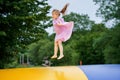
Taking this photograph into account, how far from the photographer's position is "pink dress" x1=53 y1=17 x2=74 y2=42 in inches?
253

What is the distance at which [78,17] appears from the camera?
47.0m

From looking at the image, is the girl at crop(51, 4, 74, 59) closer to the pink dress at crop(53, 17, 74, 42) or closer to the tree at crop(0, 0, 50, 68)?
the pink dress at crop(53, 17, 74, 42)

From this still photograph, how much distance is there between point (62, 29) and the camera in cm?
648

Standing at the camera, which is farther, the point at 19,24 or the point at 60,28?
the point at 19,24

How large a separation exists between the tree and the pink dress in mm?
3046

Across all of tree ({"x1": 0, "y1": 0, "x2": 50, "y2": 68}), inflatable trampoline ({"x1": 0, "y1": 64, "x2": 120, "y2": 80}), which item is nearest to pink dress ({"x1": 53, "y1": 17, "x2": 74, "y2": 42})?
inflatable trampoline ({"x1": 0, "y1": 64, "x2": 120, "y2": 80})

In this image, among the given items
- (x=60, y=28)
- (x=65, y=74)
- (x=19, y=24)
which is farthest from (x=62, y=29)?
(x=19, y=24)

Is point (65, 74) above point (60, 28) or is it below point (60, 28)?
below

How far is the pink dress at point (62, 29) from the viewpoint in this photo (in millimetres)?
6414

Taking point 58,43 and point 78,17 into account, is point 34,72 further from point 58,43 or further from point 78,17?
point 78,17

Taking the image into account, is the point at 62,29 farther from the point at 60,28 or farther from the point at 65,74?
the point at 65,74

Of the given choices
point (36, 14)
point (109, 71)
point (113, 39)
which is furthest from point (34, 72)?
point (113, 39)

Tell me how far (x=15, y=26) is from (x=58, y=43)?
3.68 meters

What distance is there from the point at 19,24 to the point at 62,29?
145 inches
